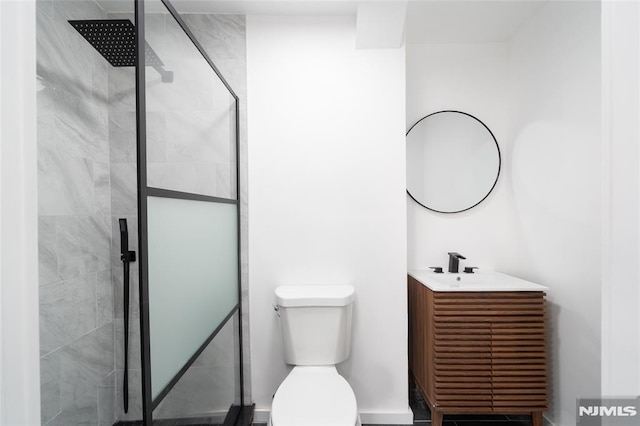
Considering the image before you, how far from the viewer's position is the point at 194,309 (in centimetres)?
123

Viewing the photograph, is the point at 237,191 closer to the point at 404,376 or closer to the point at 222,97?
the point at 222,97

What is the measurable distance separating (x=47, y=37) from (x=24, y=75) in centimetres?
137

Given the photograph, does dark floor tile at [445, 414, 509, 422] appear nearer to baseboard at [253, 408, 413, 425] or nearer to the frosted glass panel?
baseboard at [253, 408, 413, 425]

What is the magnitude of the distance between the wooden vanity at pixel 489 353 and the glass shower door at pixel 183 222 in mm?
1096

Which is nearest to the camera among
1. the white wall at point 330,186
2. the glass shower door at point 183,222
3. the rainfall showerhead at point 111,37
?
the glass shower door at point 183,222

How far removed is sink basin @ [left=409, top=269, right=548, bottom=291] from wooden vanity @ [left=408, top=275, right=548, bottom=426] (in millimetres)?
26

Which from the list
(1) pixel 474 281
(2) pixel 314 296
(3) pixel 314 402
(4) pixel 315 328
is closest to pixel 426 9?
(1) pixel 474 281

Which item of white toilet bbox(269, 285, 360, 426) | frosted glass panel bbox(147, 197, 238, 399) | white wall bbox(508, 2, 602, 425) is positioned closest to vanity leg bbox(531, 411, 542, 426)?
white wall bbox(508, 2, 602, 425)

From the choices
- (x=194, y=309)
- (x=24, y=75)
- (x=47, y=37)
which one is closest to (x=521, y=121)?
(x=194, y=309)

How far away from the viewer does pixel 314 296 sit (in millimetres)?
1718

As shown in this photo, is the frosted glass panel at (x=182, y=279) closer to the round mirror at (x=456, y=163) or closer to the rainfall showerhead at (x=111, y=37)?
the rainfall showerhead at (x=111, y=37)

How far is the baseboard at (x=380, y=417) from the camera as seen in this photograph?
1860 millimetres

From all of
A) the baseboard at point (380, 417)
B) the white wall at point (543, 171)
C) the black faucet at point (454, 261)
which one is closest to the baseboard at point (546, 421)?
the white wall at point (543, 171)

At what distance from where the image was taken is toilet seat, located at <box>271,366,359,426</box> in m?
1.22
